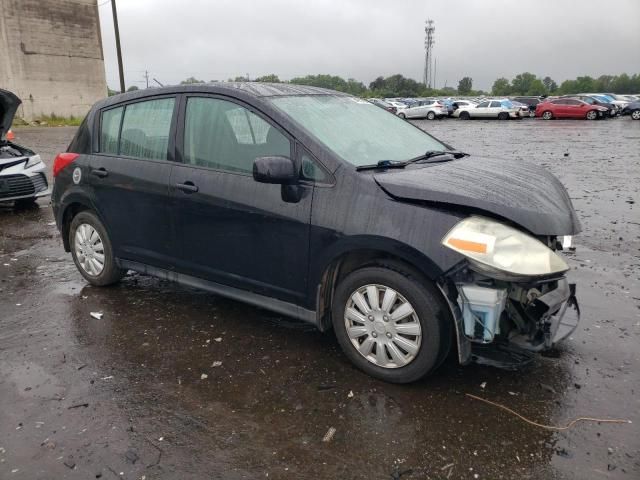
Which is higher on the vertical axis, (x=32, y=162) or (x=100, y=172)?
(x=100, y=172)

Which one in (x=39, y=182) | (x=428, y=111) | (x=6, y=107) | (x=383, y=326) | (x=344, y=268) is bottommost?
(x=383, y=326)

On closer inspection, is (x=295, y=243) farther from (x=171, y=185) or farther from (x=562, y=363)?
(x=562, y=363)

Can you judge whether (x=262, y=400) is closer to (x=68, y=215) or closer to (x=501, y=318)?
(x=501, y=318)

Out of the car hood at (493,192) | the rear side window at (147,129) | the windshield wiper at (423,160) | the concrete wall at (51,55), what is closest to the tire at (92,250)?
the rear side window at (147,129)

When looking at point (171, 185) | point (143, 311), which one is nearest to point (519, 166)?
point (171, 185)

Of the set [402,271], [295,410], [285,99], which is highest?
[285,99]

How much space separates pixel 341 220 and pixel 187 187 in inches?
52.9

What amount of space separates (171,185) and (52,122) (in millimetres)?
36927

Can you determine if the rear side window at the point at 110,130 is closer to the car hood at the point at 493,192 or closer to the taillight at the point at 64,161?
the taillight at the point at 64,161

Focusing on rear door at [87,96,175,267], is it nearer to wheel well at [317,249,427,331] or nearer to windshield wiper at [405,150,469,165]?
wheel well at [317,249,427,331]

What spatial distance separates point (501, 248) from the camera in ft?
9.57

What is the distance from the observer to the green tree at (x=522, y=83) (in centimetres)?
11489

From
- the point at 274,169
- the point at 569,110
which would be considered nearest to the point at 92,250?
the point at 274,169

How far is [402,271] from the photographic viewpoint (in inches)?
125
